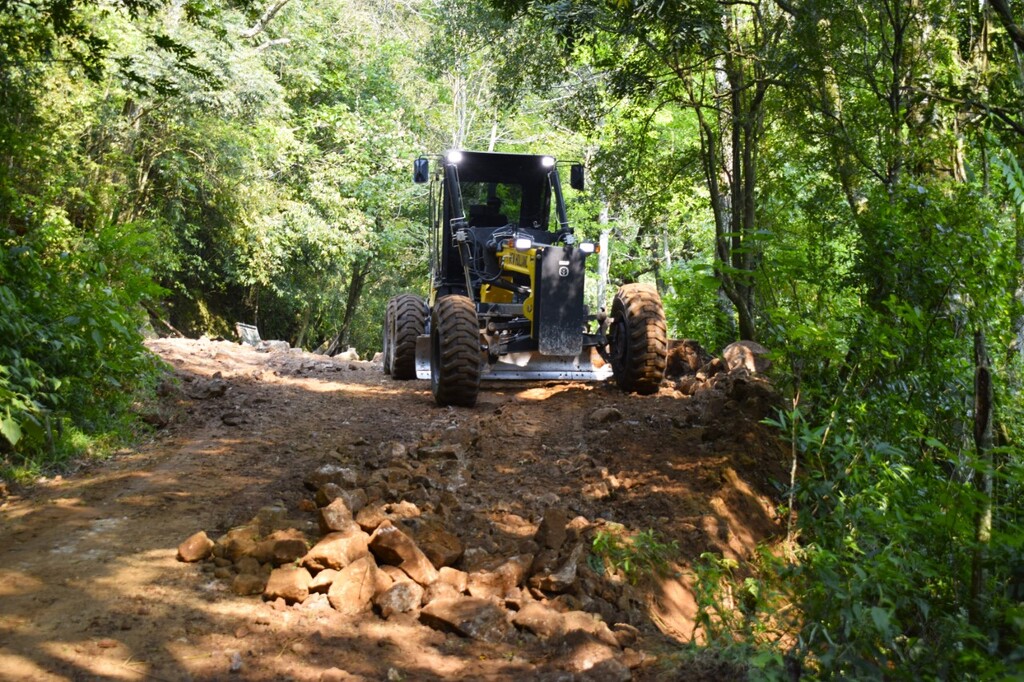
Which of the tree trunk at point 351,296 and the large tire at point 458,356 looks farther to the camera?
the tree trunk at point 351,296

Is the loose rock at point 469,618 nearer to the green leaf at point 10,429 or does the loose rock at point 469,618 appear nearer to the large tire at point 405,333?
the green leaf at point 10,429

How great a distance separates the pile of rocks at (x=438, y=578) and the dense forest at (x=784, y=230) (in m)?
0.61

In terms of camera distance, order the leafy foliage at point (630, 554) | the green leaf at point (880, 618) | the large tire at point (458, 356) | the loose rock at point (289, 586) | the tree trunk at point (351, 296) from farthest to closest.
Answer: the tree trunk at point (351, 296)
the large tire at point (458, 356)
the leafy foliage at point (630, 554)
the loose rock at point (289, 586)
the green leaf at point (880, 618)

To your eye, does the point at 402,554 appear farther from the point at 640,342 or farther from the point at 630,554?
the point at 640,342

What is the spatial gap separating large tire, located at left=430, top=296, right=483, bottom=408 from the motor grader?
0.01 meters

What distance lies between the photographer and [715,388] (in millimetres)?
9523

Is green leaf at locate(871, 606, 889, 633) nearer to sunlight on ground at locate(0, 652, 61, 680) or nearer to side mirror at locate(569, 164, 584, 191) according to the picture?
sunlight on ground at locate(0, 652, 61, 680)

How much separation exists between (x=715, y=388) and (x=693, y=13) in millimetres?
3726

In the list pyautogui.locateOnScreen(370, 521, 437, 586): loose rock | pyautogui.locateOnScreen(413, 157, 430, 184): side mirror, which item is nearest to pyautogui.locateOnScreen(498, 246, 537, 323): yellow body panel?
pyautogui.locateOnScreen(413, 157, 430, 184): side mirror

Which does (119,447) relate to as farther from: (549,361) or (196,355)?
(196,355)

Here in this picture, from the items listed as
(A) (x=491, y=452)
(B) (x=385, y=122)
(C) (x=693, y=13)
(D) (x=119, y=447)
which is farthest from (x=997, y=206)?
(B) (x=385, y=122)

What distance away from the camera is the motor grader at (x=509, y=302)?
9883 millimetres

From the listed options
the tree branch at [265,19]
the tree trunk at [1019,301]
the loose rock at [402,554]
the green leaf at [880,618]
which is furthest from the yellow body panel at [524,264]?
the tree branch at [265,19]

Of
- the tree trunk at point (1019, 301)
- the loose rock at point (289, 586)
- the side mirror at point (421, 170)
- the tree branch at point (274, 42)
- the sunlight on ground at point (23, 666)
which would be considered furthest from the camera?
the tree branch at point (274, 42)
